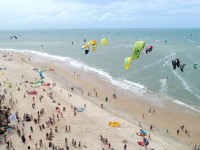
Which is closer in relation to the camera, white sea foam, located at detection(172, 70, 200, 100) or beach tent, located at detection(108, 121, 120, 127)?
beach tent, located at detection(108, 121, 120, 127)

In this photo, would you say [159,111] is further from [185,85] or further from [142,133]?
[185,85]

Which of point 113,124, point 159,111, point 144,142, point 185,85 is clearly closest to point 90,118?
point 113,124

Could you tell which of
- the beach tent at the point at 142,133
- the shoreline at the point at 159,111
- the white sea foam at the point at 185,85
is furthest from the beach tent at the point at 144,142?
the white sea foam at the point at 185,85

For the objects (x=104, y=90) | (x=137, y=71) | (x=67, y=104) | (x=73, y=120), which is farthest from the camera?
(x=137, y=71)

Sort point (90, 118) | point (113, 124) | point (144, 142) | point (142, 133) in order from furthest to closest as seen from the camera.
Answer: point (90, 118) < point (113, 124) < point (142, 133) < point (144, 142)

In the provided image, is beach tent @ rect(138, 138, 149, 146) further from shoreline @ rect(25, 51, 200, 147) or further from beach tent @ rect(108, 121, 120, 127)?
shoreline @ rect(25, 51, 200, 147)

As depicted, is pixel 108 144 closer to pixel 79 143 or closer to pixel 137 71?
pixel 79 143

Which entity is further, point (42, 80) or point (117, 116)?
point (42, 80)

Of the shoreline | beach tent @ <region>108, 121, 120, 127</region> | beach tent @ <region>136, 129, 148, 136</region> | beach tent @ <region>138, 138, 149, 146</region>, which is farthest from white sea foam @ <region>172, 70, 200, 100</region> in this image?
beach tent @ <region>138, 138, 149, 146</region>

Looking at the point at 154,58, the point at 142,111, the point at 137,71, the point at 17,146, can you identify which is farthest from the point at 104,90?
the point at 154,58
